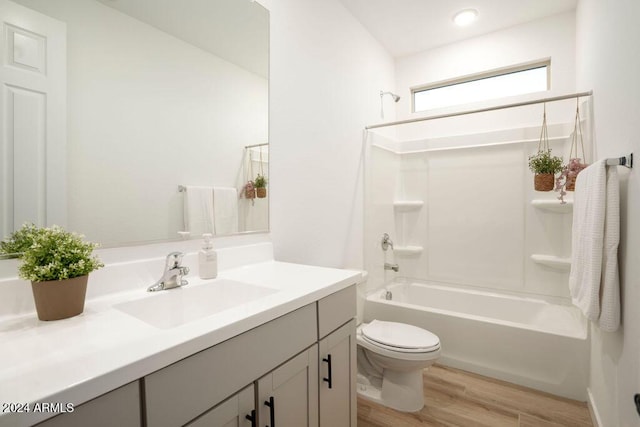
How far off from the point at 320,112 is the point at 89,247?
1.58 metres

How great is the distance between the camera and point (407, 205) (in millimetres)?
3061

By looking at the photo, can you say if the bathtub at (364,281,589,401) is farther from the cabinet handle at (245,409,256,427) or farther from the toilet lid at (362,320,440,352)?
the cabinet handle at (245,409,256,427)

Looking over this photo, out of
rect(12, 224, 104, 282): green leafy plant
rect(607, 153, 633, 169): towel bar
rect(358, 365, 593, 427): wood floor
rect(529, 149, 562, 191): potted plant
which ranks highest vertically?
rect(529, 149, 562, 191): potted plant

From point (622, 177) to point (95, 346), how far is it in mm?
1912

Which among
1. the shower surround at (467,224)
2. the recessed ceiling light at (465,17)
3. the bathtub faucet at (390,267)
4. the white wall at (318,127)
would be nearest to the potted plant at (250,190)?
the white wall at (318,127)

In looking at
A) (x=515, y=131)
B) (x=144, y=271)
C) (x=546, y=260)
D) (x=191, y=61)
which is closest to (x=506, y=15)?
(x=515, y=131)

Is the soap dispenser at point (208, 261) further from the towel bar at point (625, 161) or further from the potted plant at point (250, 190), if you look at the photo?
the towel bar at point (625, 161)

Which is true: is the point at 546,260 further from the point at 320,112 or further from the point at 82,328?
the point at 82,328

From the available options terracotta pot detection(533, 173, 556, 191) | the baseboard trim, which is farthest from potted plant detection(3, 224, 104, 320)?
terracotta pot detection(533, 173, 556, 191)

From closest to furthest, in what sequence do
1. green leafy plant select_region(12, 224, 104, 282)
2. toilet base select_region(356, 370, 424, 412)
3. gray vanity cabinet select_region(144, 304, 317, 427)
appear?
gray vanity cabinet select_region(144, 304, 317, 427)
green leafy plant select_region(12, 224, 104, 282)
toilet base select_region(356, 370, 424, 412)

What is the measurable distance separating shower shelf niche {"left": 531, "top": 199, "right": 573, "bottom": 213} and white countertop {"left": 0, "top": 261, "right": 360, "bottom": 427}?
2.34 m

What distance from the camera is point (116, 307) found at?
3.05 ft

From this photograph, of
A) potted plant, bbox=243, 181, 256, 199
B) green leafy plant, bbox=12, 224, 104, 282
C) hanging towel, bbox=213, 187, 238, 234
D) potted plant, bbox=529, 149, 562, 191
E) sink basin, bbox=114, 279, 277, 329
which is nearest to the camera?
green leafy plant, bbox=12, 224, 104, 282

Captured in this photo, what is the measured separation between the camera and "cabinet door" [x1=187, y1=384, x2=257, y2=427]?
0.73 meters
